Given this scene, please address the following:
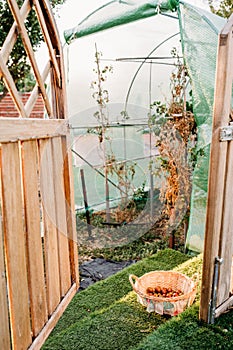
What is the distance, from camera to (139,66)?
4711mm

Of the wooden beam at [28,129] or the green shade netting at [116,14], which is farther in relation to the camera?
the green shade netting at [116,14]

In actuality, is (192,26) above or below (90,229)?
above

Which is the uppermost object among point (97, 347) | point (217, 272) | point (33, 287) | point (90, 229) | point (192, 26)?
point (192, 26)

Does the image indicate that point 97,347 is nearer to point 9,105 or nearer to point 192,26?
point 192,26

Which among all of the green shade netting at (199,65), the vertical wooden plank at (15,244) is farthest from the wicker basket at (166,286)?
the vertical wooden plank at (15,244)

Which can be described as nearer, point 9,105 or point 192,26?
point 192,26

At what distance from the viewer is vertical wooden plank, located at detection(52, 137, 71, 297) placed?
5.08ft

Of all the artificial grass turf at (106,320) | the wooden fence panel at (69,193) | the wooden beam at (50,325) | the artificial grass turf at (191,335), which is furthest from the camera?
the artificial grass turf at (106,320)

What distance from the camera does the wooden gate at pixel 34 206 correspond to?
109 cm

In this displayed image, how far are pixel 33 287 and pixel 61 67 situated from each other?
1.00m

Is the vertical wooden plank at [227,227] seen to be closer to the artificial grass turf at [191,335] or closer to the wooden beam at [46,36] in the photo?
the artificial grass turf at [191,335]

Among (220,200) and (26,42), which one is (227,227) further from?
(26,42)

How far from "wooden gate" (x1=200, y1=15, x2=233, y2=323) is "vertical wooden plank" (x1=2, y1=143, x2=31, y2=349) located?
1.08 metres

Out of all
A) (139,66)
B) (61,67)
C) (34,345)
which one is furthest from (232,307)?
(139,66)
